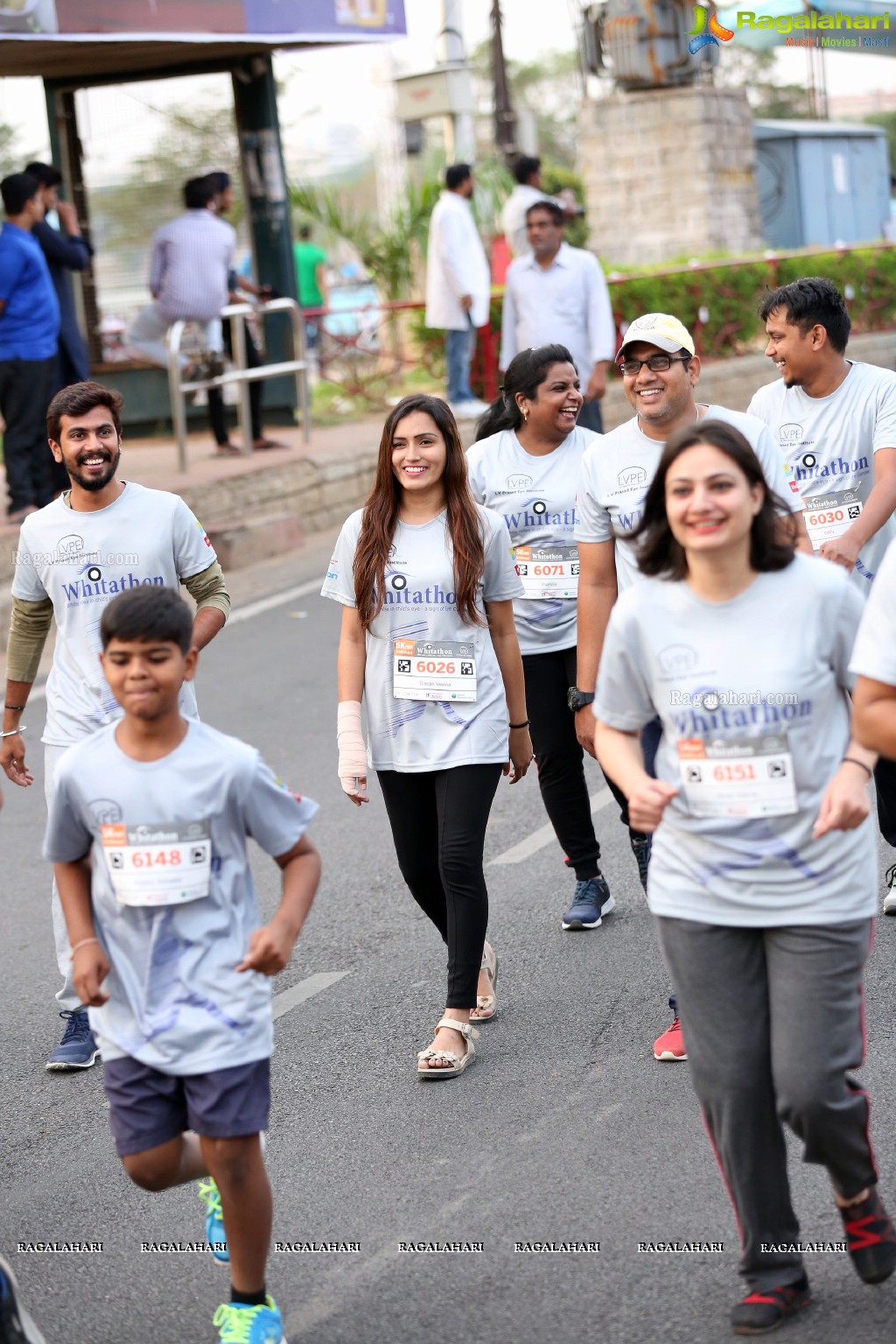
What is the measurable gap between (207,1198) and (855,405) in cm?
309

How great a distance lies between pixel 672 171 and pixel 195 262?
17.5 m

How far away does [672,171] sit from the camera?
29.3 metres

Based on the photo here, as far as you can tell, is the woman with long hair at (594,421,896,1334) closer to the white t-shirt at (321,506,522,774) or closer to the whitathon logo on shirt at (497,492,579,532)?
the white t-shirt at (321,506,522,774)

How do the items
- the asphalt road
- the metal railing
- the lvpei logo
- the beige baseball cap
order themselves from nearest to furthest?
the asphalt road
the beige baseball cap
the metal railing
the lvpei logo

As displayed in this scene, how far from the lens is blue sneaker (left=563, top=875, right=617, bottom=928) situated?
19.6ft

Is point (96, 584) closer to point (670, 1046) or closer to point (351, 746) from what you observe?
point (351, 746)

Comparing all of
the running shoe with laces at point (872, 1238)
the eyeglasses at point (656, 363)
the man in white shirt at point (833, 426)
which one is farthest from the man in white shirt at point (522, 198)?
the running shoe with laces at point (872, 1238)

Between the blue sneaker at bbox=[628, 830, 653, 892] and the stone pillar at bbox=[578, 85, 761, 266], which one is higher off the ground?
the stone pillar at bbox=[578, 85, 761, 266]

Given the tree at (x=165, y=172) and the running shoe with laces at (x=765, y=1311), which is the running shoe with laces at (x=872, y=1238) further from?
the tree at (x=165, y=172)

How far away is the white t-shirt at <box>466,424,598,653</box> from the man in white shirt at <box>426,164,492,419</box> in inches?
345

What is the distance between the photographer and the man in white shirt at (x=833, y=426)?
5.43 m

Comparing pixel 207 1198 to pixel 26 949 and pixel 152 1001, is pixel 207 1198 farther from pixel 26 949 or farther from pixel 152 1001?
pixel 26 949

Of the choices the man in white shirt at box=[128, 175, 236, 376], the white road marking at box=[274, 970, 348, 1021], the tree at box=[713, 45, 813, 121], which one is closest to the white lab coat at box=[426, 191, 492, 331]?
the man in white shirt at box=[128, 175, 236, 376]

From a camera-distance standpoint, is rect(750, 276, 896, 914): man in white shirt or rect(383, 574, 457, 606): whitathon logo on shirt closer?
rect(383, 574, 457, 606): whitathon logo on shirt
